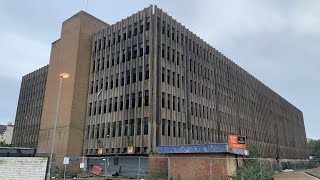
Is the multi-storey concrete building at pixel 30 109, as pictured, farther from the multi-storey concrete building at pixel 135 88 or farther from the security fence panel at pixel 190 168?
the security fence panel at pixel 190 168

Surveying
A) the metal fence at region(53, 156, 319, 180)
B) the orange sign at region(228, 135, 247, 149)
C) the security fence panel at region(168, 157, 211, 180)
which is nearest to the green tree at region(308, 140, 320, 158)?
the metal fence at region(53, 156, 319, 180)

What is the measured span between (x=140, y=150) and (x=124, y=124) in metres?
5.39

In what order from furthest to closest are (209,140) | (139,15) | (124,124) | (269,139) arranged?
(269,139)
(209,140)
(139,15)
(124,124)

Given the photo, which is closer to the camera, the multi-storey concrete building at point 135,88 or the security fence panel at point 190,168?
the security fence panel at point 190,168

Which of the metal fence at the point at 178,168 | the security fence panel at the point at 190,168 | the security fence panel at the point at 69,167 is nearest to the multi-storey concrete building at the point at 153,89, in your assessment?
the metal fence at the point at 178,168

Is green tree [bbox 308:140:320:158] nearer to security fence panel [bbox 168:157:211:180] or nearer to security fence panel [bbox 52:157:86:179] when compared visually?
security fence panel [bbox 52:157:86:179]

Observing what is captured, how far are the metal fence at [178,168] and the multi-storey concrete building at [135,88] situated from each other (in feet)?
6.07

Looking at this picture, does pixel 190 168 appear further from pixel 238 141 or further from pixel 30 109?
pixel 30 109

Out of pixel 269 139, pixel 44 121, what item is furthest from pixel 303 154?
pixel 44 121

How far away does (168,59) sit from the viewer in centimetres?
4253

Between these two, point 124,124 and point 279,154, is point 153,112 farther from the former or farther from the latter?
point 279,154

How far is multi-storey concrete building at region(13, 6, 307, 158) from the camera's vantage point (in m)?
39.3

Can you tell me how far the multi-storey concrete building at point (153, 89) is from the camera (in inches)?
1528

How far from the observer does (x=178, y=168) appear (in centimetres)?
2862
